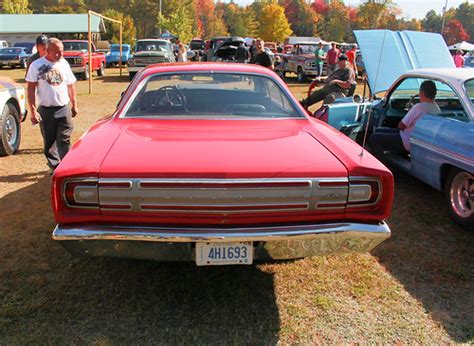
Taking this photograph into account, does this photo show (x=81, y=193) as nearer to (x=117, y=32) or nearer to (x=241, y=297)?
(x=241, y=297)

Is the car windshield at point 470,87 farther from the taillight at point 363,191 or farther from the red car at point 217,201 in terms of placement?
the taillight at point 363,191

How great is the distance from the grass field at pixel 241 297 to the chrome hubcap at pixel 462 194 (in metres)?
0.21

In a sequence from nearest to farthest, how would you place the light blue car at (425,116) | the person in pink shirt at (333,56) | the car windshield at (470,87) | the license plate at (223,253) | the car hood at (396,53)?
the license plate at (223,253) < the light blue car at (425,116) < the car windshield at (470,87) < the car hood at (396,53) < the person in pink shirt at (333,56)

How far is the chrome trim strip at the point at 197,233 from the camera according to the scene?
2.51m

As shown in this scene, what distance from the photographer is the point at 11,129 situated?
6.82 metres

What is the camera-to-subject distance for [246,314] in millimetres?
2949

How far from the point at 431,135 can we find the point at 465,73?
83 centimetres

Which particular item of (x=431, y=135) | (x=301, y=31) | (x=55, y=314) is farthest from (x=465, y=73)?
(x=301, y=31)

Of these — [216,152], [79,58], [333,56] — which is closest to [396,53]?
[216,152]

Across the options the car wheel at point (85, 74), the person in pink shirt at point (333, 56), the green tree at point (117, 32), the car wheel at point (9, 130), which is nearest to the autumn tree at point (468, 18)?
the green tree at point (117, 32)

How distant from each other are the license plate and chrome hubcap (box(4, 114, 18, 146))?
524cm

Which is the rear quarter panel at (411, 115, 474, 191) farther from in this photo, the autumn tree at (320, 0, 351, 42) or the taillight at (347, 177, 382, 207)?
the autumn tree at (320, 0, 351, 42)

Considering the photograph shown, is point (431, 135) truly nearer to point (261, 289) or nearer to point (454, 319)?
point (454, 319)

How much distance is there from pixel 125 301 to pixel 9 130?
4842mm
